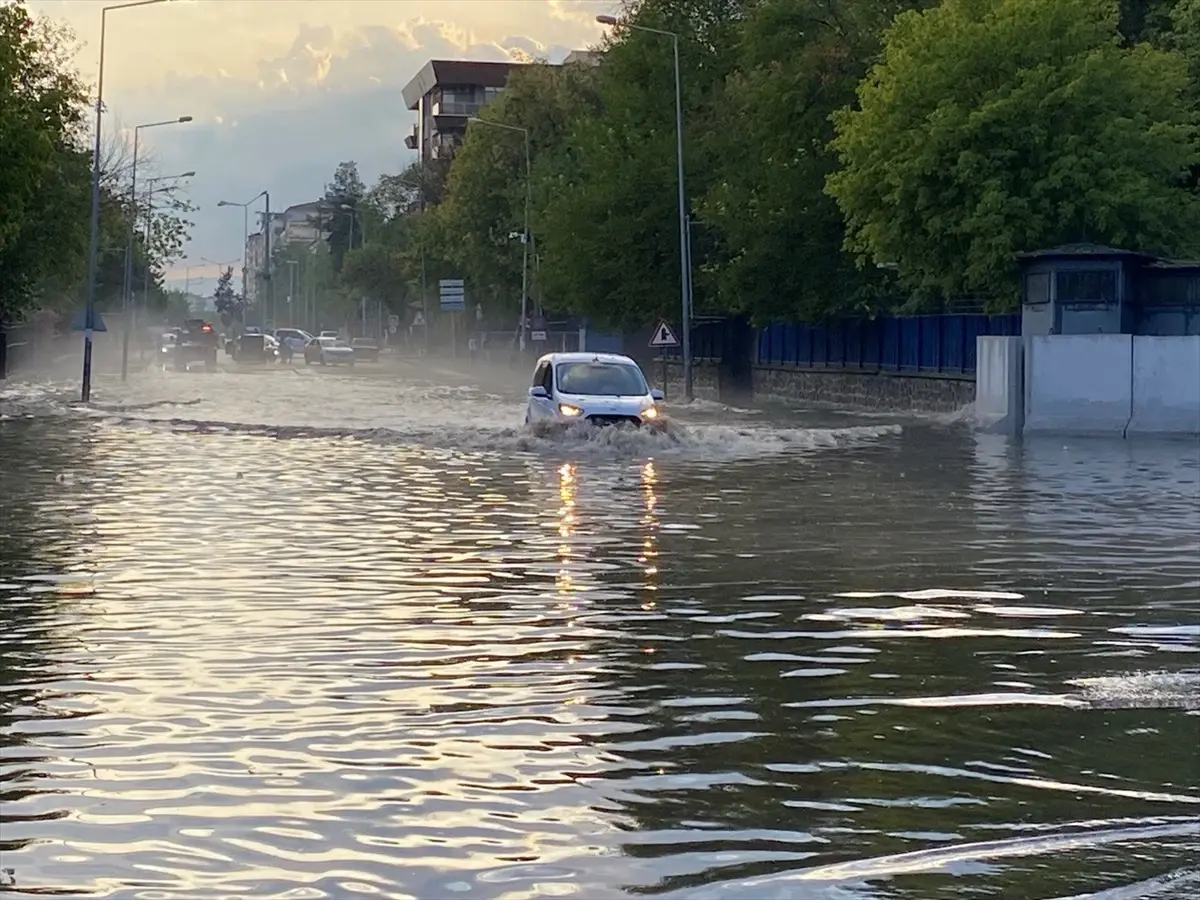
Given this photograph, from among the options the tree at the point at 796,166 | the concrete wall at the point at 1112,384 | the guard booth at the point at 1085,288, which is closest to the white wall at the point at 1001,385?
the concrete wall at the point at 1112,384

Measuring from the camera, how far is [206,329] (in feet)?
322

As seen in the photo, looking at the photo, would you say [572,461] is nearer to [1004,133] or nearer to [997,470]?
[997,470]

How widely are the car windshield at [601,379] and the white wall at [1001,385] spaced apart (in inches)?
330

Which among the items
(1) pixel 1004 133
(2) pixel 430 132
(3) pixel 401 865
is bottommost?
(3) pixel 401 865

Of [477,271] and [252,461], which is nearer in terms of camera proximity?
[252,461]

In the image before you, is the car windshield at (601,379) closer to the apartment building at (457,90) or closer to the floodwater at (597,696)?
the floodwater at (597,696)

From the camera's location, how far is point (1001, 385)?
3931 cm

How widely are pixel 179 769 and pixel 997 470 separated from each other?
21349 millimetres

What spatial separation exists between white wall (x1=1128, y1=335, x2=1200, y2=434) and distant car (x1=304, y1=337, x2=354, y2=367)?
2677 inches

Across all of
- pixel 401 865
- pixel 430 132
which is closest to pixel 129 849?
pixel 401 865

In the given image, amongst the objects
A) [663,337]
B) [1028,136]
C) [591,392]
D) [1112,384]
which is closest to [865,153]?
[1028,136]

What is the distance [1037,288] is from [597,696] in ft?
97.4

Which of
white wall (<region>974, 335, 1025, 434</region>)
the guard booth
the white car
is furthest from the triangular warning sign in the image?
the white car

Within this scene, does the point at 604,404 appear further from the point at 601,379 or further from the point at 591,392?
the point at 601,379
